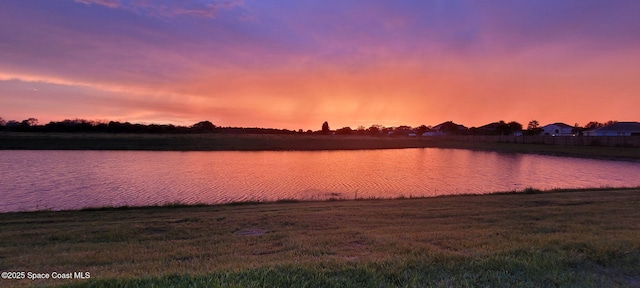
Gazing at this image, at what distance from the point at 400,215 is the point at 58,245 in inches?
339

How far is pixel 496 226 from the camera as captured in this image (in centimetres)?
838

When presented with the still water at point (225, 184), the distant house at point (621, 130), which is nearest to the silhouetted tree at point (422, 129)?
the distant house at point (621, 130)

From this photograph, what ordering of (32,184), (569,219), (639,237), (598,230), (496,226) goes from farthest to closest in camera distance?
(32,184), (569,219), (496,226), (598,230), (639,237)

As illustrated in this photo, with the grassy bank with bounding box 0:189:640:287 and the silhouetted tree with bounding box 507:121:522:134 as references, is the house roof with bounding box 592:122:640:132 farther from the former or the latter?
the grassy bank with bounding box 0:189:640:287

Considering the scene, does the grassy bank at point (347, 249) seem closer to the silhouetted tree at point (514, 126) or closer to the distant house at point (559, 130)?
the silhouetted tree at point (514, 126)

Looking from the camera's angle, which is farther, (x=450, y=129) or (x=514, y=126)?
(x=450, y=129)

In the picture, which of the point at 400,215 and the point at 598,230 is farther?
the point at 400,215

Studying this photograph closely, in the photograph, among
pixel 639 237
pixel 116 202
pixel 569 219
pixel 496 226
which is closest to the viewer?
pixel 639 237

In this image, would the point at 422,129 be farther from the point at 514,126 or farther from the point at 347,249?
the point at 347,249

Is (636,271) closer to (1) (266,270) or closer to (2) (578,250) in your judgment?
(2) (578,250)

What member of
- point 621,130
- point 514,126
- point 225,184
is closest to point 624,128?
point 621,130

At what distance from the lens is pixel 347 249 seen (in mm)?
6223

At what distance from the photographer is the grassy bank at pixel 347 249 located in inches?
175

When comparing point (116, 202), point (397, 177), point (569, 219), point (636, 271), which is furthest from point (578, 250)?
point (397, 177)
